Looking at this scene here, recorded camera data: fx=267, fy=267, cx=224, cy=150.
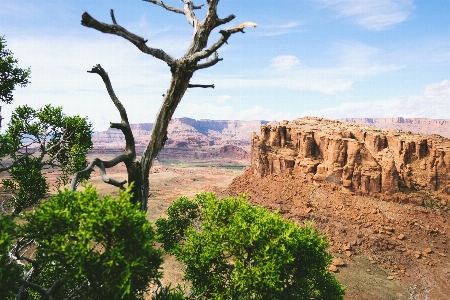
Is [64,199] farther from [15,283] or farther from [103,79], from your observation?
[103,79]

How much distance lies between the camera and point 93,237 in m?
6.70

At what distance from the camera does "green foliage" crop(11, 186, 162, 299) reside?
6.60 m

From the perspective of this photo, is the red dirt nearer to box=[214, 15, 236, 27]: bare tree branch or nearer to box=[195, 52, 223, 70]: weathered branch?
box=[195, 52, 223, 70]: weathered branch

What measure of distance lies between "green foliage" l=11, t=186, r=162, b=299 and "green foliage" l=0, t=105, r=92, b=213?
4476mm

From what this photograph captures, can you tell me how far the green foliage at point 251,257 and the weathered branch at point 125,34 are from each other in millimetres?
6182

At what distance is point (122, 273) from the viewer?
6.69 meters

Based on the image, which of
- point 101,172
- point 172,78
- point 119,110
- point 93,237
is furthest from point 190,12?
point 93,237

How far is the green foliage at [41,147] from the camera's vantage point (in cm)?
1083

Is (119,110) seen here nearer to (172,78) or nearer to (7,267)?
(172,78)

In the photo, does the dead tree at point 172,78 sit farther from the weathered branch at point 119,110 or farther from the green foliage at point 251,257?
the green foliage at point 251,257

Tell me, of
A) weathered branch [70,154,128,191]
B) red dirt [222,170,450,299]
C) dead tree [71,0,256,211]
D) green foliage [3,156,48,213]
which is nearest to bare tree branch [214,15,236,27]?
dead tree [71,0,256,211]

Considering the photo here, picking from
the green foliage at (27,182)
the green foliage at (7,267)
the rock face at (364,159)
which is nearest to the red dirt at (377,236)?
the rock face at (364,159)

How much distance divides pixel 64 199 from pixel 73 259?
1.59m

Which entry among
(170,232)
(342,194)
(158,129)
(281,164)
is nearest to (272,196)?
(281,164)
